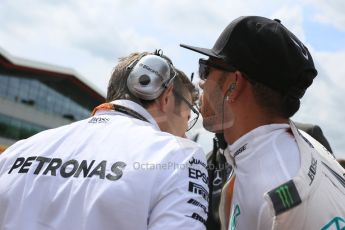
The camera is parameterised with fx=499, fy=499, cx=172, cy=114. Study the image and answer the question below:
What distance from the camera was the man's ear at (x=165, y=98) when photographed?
99.0 inches

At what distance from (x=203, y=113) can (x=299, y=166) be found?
63 cm

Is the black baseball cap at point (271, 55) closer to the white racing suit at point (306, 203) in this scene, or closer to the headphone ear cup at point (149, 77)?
the white racing suit at point (306, 203)

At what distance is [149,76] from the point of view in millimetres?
2471

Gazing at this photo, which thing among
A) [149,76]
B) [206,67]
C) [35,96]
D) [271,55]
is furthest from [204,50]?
[35,96]

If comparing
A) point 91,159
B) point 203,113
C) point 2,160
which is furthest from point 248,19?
point 2,160

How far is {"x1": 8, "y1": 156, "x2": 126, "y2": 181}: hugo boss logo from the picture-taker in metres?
1.81

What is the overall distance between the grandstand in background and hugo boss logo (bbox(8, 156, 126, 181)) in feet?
109

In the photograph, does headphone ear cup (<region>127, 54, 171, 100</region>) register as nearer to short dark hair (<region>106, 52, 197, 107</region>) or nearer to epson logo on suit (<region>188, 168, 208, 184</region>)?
short dark hair (<region>106, 52, 197, 107</region>)

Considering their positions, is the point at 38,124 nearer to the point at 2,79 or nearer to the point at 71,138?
the point at 2,79

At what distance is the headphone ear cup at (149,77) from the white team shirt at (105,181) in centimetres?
34

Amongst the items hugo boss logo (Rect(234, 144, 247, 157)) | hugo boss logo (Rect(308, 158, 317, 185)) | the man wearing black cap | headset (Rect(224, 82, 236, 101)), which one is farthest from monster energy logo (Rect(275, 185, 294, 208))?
headset (Rect(224, 82, 236, 101))

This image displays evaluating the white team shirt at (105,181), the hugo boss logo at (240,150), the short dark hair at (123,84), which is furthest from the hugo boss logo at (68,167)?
the short dark hair at (123,84)

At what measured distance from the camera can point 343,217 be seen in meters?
1.60

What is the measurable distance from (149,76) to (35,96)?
4104 cm
